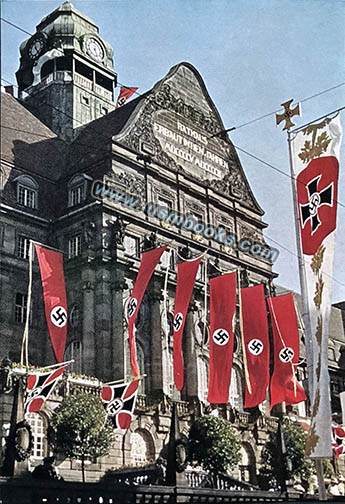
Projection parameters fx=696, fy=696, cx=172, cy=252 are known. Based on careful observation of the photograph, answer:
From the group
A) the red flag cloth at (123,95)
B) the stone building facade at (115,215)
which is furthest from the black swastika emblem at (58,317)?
the red flag cloth at (123,95)

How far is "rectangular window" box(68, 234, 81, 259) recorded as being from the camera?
41.2 meters

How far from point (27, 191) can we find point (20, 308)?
24.7 ft

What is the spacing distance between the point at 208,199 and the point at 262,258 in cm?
691

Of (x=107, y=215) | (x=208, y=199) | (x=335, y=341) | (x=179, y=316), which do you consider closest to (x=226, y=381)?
(x=179, y=316)

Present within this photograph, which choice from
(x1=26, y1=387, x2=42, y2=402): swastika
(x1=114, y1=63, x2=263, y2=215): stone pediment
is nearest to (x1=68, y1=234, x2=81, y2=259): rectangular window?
(x1=114, y1=63, x2=263, y2=215): stone pediment

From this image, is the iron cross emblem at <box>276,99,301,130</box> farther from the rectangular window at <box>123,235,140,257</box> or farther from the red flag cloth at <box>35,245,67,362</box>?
the rectangular window at <box>123,235,140,257</box>

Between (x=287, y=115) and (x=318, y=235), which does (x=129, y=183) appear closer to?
(x=287, y=115)

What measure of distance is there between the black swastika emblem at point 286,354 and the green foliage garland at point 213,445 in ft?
14.9

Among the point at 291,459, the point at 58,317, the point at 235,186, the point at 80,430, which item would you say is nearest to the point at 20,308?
the point at 58,317

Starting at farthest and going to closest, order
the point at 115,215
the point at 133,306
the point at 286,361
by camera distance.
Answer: the point at 115,215 → the point at 286,361 → the point at 133,306

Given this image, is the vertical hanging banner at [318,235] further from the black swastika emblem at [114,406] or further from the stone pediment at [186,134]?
the stone pediment at [186,134]

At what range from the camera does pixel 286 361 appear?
3494 centimetres

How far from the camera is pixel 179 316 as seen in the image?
3309 cm

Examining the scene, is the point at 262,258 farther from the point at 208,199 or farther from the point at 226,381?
the point at 226,381
